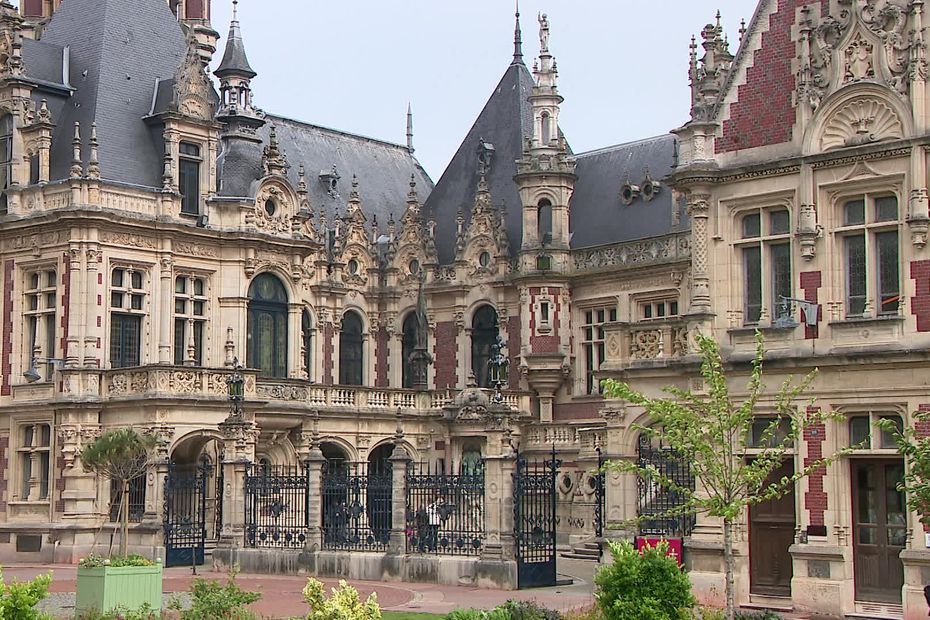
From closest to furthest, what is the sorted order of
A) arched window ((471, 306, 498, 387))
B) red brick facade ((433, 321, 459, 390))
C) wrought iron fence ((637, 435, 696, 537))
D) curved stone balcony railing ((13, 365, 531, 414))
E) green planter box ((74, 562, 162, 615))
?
green planter box ((74, 562, 162, 615))
wrought iron fence ((637, 435, 696, 537))
curved stone balcony railing ((13, 365, 531, 414))
arched window ((471, 306, 498, 387))
red brick facade ((433, 321, 459, 390))

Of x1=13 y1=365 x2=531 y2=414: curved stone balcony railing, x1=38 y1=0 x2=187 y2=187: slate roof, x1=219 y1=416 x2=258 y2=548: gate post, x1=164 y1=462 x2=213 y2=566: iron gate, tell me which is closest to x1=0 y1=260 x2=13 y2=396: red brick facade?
x1=13 y1=365 x2=531 y2=414: curved stone balcony railing

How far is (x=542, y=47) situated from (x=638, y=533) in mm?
23683

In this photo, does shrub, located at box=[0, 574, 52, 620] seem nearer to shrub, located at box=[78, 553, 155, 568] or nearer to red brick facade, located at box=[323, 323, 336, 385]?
shrub, located at box=[78, 553, 155, 568]

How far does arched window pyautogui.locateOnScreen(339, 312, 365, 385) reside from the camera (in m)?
50.8

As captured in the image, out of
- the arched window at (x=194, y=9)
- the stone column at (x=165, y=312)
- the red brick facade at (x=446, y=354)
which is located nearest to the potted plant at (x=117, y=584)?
the stone column at (x=165, y=312)

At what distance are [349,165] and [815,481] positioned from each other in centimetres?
3301

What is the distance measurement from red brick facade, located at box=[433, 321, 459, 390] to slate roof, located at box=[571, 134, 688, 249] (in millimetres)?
5329

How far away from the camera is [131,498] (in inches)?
1566

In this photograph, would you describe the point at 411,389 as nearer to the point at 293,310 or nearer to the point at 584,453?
the point at 293,310

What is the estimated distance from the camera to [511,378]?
48.2 metres

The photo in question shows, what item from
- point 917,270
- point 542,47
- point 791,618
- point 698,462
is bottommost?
point 791,618

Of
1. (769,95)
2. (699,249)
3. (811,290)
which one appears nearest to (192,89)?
(699,249)

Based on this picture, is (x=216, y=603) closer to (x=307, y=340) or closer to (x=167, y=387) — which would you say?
(x=167, y=387)

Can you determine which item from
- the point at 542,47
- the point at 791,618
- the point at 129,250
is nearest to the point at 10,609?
the point at 791,618
